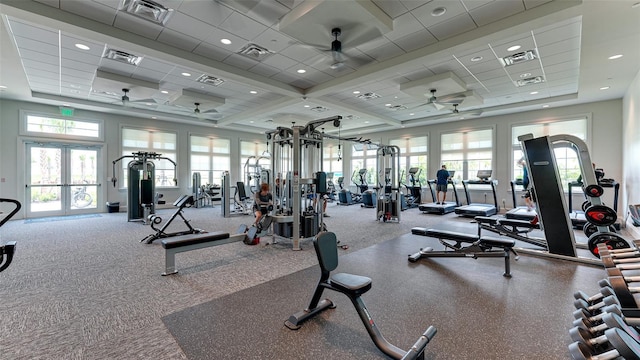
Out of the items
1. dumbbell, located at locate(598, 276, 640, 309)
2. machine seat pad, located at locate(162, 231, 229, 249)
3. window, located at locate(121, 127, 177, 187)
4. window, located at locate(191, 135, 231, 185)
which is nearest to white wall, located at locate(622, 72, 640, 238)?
dumbbell, located at locate(598, 276, 640, 309)

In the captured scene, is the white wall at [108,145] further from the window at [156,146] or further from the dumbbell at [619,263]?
the dumbbell at [619,263]

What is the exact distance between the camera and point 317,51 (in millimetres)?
4984

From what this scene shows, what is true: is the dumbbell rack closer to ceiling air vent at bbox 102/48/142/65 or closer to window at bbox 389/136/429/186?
ceiling air vent at bbox 102/48/142/65

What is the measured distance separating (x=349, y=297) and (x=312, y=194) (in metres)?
3.26

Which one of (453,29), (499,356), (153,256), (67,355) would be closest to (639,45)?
(453,29)

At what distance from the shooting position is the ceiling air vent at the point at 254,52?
488 cm

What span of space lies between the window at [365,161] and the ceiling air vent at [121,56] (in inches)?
381

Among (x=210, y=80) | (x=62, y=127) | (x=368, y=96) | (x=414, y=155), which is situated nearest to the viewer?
(x=210, y=80)

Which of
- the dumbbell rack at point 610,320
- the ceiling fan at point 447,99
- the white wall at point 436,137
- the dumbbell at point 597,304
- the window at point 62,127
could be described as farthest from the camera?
the window at point 62,127

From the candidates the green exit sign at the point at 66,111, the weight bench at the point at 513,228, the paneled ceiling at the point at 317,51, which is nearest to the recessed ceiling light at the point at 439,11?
the paneled ceiling at the point at 317,51

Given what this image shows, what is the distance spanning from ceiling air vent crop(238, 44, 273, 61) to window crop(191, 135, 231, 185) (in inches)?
278

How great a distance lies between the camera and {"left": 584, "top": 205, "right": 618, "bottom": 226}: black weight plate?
365 cm

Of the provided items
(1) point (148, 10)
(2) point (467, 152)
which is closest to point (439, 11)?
(1) point (148, 10)

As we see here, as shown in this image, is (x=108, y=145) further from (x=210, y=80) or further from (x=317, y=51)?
(x=317, y=51)
